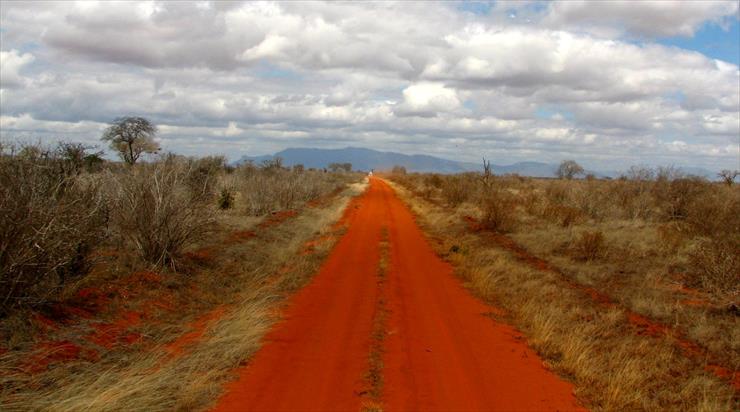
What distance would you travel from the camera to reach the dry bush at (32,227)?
6592 mm

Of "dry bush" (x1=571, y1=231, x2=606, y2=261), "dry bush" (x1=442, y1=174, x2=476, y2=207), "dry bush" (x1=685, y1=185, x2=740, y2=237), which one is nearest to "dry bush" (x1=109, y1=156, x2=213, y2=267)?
"dry bush" (x1=571, y1=231, x2=606, y2=261)

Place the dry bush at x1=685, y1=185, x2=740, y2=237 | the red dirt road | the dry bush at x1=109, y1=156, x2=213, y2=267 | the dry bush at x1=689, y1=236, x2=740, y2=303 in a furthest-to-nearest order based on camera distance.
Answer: the dry bush at x1=685, y1=185, x2=740, y2=237
the dry bush at x1=109, y1=156, x2=213, y2=267
the dry bush at x1=689, y1=236, x2=740, y2=303
the red dirt road

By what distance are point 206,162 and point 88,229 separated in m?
13.5

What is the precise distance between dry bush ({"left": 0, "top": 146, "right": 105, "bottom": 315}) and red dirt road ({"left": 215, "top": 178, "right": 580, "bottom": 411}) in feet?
10.2

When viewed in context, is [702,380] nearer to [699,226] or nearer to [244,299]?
[244,299]

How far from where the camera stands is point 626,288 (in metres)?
11.5

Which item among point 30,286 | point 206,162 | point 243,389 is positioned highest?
point 206,162

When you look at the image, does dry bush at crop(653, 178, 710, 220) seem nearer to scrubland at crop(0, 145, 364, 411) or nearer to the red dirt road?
the red dirt road

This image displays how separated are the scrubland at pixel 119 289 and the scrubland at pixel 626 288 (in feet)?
14.4

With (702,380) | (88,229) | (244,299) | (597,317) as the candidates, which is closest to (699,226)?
(597,317)

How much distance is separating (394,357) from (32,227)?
16.1ft

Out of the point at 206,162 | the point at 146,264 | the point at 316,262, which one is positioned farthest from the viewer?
the point at 206,162

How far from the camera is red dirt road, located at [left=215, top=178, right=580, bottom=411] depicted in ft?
19.5

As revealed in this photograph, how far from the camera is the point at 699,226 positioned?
52.3 ft
